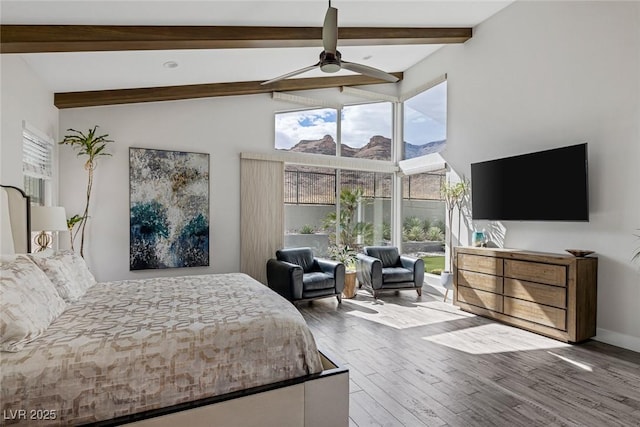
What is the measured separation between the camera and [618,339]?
3.55 metres

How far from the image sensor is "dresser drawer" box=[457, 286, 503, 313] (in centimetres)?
436

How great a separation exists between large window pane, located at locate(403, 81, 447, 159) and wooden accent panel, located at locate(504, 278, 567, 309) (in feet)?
8.76

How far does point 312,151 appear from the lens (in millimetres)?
6379

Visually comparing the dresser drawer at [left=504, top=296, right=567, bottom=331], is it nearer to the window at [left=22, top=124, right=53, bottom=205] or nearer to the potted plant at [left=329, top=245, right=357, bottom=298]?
the potted plant at [left=329, top=245, right=357, bottom=298]

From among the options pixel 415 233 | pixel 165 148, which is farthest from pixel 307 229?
pixel 165 148

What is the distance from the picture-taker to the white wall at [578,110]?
138 inches

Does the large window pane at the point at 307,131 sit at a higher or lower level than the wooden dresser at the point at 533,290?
higher

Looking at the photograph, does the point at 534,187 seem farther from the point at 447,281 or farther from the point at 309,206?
the point at 309,206

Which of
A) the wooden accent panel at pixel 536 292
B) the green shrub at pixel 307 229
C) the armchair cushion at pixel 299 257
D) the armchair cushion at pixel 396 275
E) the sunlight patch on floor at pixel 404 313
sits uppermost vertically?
the green shrub at pixel 307 229

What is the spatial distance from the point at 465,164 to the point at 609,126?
6.36 ft

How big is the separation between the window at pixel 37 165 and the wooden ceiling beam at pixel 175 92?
639 millimetres

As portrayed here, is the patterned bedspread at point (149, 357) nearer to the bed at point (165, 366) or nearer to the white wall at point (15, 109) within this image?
the bed at point (165, 366)

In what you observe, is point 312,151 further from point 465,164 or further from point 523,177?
point 523,177

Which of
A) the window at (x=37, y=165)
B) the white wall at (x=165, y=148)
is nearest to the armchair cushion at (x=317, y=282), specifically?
the white wall at (x=165, y=148)
